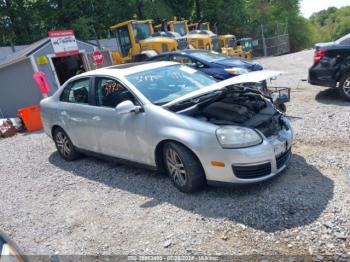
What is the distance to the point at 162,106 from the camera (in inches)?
160

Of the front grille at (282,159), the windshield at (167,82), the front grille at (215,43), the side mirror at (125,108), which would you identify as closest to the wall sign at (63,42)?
the front grille at (215,43)

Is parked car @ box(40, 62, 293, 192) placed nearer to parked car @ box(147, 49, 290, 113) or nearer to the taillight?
parked car @ box(147, 49, 290, 113)

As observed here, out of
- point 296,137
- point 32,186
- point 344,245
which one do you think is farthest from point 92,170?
point 344,245

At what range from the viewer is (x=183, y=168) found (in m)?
3.83

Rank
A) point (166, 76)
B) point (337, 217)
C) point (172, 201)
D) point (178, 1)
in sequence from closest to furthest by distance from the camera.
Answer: point (337, 217) → point (172, 201) → point (166, 76) → point (178, 1)

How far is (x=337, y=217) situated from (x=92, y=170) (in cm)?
370

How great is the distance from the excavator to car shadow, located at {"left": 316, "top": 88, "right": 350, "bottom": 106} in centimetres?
849

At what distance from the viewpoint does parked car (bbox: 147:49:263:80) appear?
8.25 m

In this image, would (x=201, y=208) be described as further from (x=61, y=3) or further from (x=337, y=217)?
(x=61, y=3)

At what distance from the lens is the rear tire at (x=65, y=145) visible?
5.81m

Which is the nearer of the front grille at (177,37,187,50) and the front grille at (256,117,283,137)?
the front grille at (256,117,283,137)

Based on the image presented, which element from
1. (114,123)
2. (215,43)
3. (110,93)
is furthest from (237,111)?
(215,43)

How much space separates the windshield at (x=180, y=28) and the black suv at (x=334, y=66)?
534 inches

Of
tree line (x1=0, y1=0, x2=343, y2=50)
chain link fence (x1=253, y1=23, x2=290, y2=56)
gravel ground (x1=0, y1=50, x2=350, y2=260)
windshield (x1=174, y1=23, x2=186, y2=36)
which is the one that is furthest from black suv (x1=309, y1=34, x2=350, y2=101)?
chain link fence (x1=253, y1=23, x2=290, y2=56)
